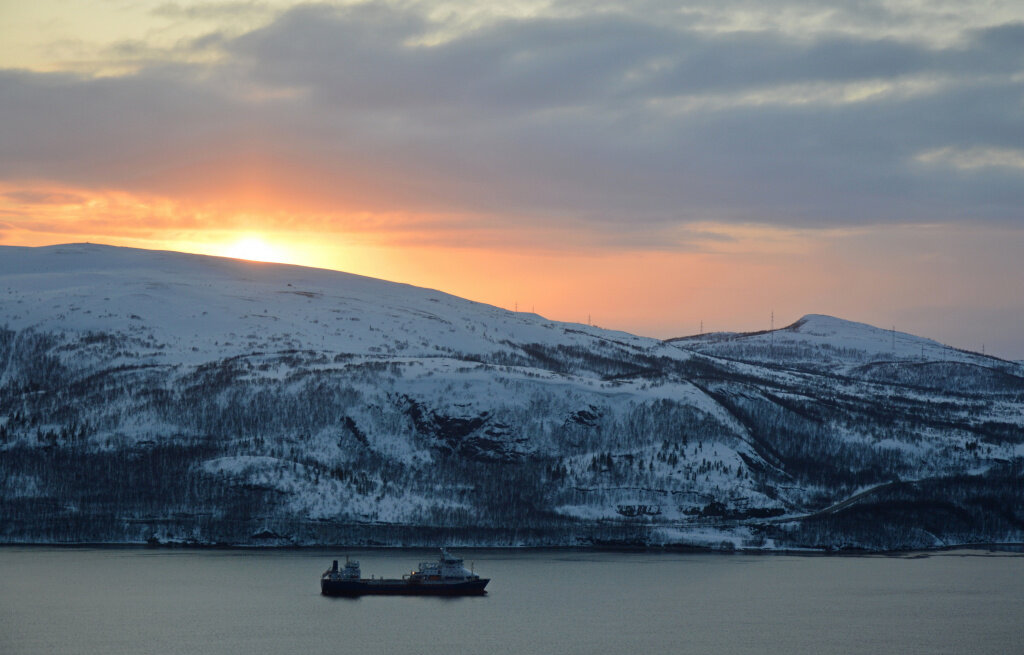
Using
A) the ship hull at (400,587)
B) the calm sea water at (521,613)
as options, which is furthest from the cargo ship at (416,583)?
the calm sea water at (521,613)

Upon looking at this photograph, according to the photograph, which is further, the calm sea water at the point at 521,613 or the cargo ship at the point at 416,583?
the cargo ship at the point at 416,583

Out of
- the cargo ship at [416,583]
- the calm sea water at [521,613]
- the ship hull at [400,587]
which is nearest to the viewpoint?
the calm sea water at [521,613]

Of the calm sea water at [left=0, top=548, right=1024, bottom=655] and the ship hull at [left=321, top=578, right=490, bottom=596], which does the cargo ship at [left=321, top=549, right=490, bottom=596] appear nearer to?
the ship hull at [left=321, top=578, right=490, bottom=596]

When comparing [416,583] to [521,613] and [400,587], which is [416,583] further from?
[521,613]

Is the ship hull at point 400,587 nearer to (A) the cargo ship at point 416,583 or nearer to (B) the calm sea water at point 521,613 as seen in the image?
(A) the cargo ship at point 416,583

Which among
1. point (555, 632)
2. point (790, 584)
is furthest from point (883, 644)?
point (790, 584)

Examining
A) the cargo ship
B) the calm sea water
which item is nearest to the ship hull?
the cargo ship

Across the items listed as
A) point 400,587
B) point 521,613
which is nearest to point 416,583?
point 400,587
